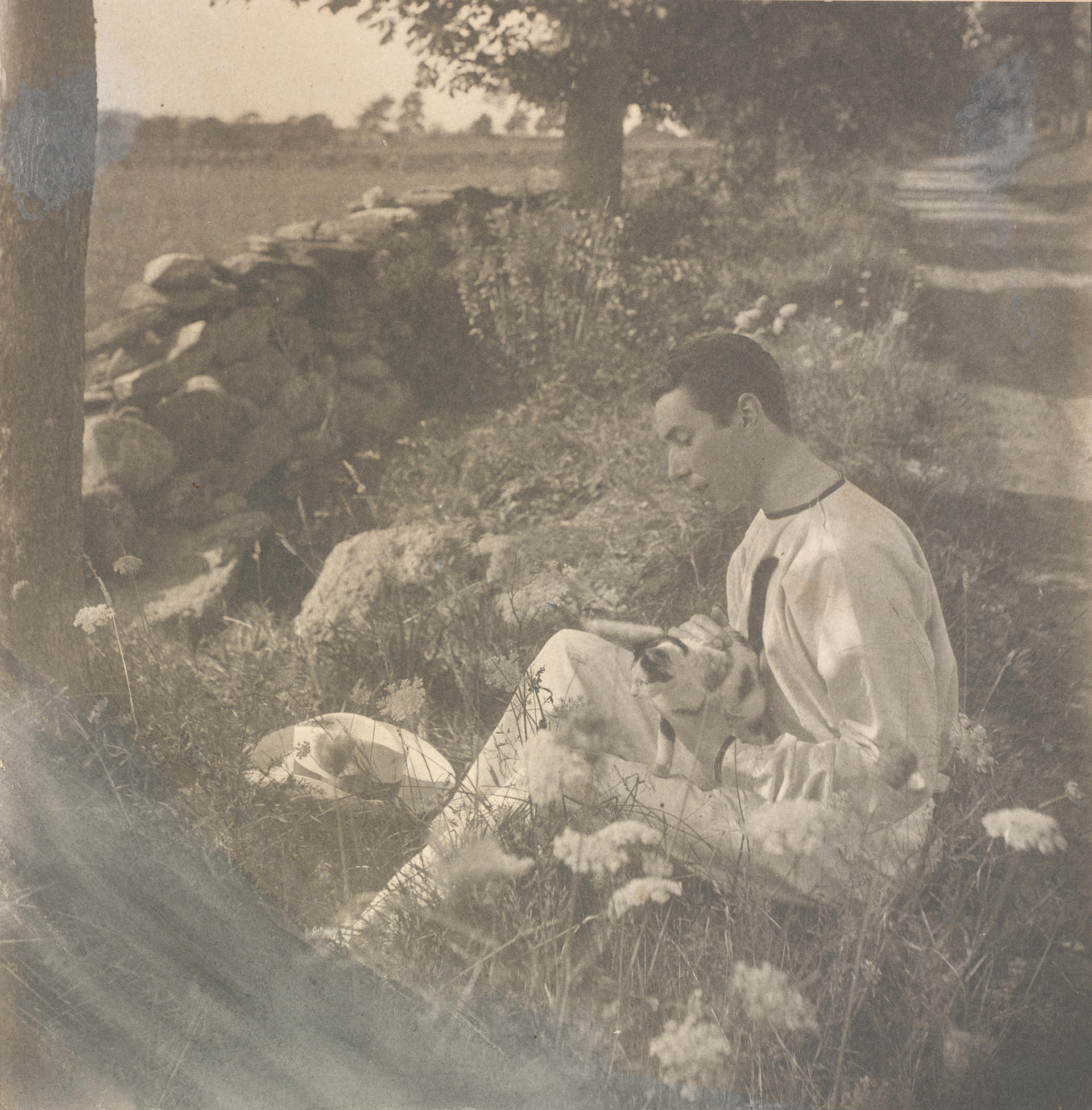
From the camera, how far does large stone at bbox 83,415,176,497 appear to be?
2664mm

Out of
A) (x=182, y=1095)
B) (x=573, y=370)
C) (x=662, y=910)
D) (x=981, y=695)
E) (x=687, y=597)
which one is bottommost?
(x=182, y=1095)

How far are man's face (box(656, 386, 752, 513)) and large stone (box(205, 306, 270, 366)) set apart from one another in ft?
3.75

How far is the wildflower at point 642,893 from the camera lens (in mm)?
2309

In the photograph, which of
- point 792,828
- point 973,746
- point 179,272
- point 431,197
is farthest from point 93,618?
point 973,746

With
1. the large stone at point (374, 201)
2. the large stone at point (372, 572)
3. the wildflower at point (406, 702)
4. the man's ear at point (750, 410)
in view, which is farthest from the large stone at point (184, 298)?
the man's ear at point (750, 410)

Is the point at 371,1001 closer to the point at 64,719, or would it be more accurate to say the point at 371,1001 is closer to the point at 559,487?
the point at 64,719

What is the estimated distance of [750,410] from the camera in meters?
2.42

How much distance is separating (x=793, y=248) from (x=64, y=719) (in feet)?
7.87

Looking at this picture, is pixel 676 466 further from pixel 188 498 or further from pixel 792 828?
pixel 188 498

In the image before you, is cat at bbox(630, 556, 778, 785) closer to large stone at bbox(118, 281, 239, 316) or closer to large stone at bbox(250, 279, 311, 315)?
large stone at bbox(250, 279, 311, 315)

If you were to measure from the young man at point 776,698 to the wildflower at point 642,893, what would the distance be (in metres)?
0.08

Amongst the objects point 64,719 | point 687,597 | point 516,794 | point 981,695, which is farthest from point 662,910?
point 64,719

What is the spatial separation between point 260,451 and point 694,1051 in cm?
196

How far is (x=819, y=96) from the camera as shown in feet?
8.17
